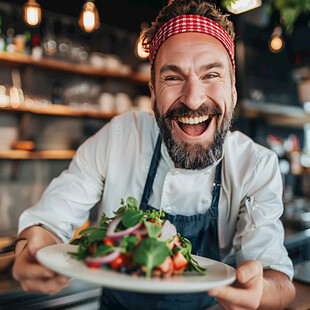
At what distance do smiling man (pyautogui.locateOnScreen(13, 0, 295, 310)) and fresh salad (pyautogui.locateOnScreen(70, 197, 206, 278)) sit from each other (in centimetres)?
18

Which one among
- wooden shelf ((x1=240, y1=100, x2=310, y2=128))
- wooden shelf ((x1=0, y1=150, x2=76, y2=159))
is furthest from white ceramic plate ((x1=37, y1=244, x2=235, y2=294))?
wooden shelf ((x1=240, y1=100, x2=310, y2=128))

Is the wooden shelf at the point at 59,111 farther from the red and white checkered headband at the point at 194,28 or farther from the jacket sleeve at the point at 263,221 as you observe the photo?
the jacket sleeve at the point at 263,221

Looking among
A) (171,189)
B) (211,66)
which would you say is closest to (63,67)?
(171,189)

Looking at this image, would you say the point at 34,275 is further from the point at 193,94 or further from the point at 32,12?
the point at 32,12

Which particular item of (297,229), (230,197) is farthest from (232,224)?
(297,229)

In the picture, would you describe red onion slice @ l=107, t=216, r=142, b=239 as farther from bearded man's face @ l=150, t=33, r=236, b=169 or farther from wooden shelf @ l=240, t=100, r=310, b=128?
wooden shelf @ l=240, t=100, r=310, b=128

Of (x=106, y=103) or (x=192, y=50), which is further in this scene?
(x=106, y=103)

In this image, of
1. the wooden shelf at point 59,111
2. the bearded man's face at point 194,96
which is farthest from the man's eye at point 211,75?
the wooden shelf at point 59,111

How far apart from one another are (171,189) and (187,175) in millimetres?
92

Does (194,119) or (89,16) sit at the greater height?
(89,16)

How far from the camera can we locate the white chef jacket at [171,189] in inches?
48.3

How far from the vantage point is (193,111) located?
1171 millimetres

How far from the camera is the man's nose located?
115 centimetres

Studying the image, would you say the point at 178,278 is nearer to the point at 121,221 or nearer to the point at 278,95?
the point at 121,221
